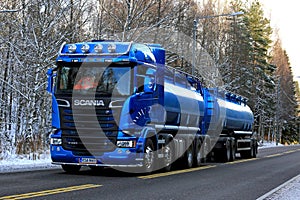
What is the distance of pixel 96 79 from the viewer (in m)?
14.2

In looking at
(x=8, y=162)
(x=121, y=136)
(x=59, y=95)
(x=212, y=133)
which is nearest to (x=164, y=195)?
(x=121, y=136)

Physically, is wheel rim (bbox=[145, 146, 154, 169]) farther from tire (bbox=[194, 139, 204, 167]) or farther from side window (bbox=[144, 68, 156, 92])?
tire (bbox=[194, 139, 204, 167])

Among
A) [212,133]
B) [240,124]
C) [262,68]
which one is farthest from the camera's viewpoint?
[262,68]

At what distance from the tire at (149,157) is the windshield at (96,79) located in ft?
5.72

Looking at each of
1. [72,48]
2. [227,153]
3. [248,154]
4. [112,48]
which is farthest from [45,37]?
[248,154]

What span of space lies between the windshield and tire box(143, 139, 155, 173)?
5.72 feet

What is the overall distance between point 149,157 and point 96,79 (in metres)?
2.71

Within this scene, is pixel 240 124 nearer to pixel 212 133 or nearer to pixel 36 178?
pixel 212 133

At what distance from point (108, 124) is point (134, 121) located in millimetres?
716

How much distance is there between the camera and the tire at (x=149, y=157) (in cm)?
1467

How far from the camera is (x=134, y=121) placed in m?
14.2

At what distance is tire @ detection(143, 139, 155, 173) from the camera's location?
14673 mm

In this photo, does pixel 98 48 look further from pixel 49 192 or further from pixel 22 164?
pixel 49 192

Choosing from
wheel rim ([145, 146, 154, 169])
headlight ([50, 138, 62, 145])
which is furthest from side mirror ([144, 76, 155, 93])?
headlight ([50, 138, 62, 145])
